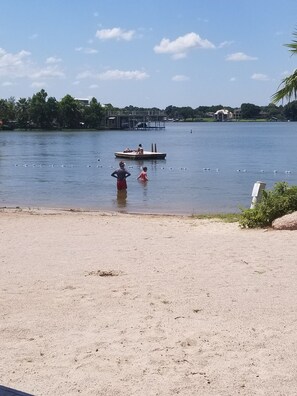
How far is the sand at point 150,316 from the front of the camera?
14.6 ft

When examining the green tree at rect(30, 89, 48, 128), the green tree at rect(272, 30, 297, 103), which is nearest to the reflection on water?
the green tree at rect(272, 30, 297, 103)

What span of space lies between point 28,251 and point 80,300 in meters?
3.38

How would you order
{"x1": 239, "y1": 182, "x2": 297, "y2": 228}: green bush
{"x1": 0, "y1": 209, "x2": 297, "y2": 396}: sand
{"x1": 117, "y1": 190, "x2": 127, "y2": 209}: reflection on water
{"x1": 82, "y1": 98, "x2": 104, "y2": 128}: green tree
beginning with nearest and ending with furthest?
{"x1": 0, "y1": 209, "x2": 297, "y2": 396}: sand
{"x1": 239, "y1": 182, "x2": 297, "y2": 228}: green bush
{"x1": 117, "y1": 190, "x2": 127, "y2": 209}: reflection on water
{"x1": 82, "y1": 98, "x2": 104, "y2": 128}: green tree

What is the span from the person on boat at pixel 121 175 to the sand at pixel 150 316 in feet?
42.9

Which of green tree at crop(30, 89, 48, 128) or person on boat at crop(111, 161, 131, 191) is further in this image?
green tree at crop(30, 89, 48, 128)

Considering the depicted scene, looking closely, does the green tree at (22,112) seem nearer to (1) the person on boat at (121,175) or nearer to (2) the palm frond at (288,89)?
(1) the person on boat at (121,175)

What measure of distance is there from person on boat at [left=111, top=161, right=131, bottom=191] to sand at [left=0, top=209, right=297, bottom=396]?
13070mm

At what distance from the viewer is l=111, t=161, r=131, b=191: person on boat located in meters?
23.6

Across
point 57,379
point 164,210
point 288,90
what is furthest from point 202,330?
point 164,210

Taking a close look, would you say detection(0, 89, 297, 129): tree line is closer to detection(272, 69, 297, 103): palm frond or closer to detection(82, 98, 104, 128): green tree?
detection(82, 98, 104, 128): green tree

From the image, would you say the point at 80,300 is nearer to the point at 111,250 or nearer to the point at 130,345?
the point at 130,345

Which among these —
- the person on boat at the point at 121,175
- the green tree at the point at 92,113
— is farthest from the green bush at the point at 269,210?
the green tree at the point at 92,113

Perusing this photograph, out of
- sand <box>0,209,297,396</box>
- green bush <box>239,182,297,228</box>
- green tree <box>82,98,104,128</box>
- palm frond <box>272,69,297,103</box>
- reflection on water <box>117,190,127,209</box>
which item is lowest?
reflection on water <box>117,190,127,209</box>

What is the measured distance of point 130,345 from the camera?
16.9 ft
